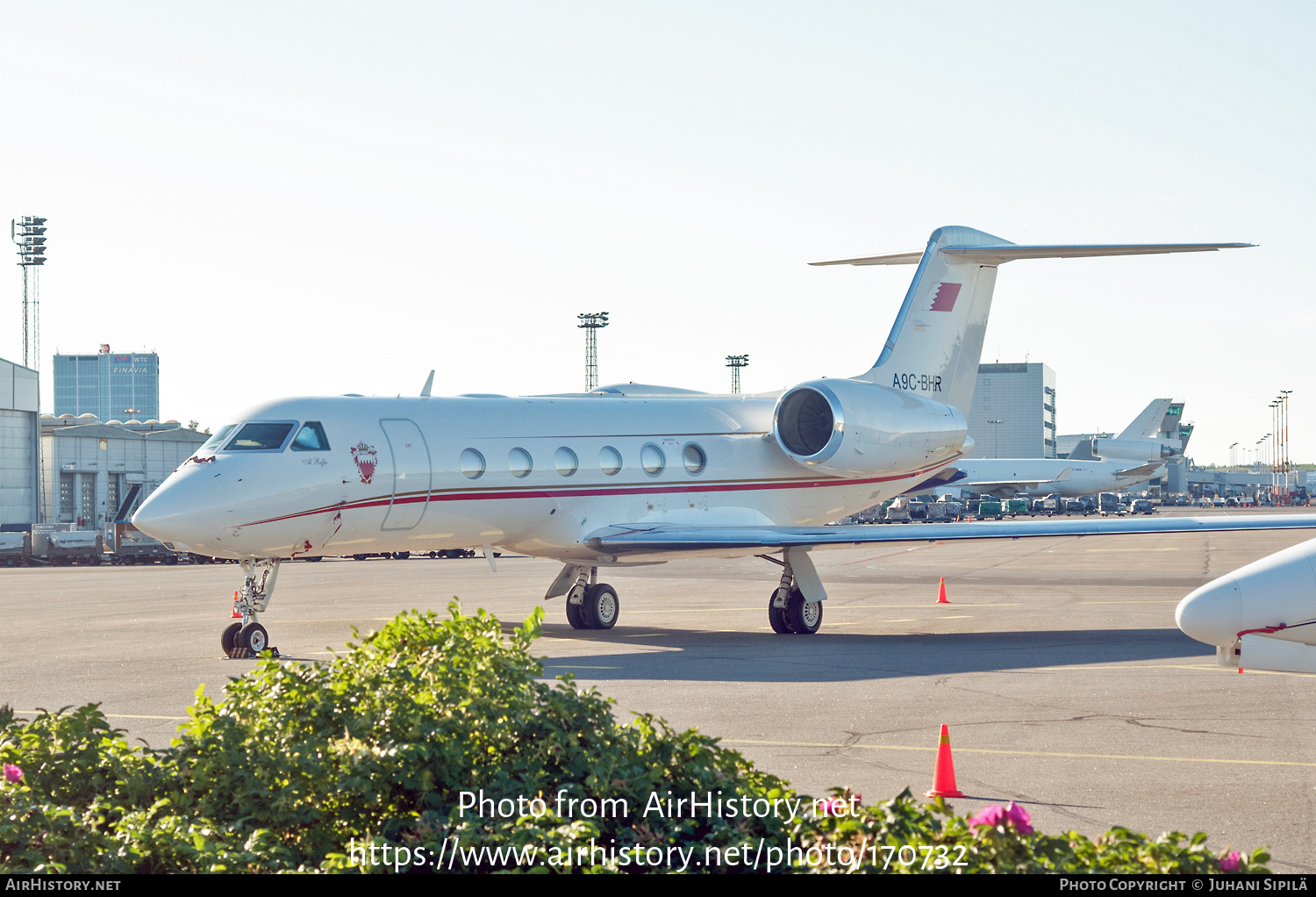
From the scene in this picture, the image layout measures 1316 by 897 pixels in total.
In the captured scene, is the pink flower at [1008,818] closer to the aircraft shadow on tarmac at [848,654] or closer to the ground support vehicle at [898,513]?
the aircraft shadow on tarmac at [848,654]

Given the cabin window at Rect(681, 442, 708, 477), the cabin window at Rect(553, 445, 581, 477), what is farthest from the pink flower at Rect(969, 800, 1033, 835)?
the cabin window at Rect(681, 442, 708, 477)

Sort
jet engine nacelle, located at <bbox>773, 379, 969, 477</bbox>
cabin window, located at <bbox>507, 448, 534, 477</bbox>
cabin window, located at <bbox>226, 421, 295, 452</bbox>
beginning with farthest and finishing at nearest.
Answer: jet engine nacelle, located at <bbox>773, 379, 969, 477</bbox>
cabin window, located at <bbox>507, 448, 534, 477</bbox>
cabin window, located at <bbox>226, 421, 295, 452</bbox>

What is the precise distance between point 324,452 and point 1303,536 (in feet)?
128

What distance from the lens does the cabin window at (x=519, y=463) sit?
1789cm

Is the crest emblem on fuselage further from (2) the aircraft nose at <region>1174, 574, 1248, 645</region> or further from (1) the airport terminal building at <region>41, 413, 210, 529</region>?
(1) the airport terminal building at <region>41, 413, 210, 529</region>

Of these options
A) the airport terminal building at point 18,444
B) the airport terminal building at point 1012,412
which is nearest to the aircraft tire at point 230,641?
the airport terminal building at point 18,444

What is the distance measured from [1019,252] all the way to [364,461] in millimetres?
11819

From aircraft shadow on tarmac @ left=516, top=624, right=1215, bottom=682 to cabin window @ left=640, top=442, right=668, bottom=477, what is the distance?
7.90ft

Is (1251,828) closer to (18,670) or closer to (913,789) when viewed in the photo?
(913,789)

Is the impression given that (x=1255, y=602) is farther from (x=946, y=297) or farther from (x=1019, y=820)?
(x=946, y=297)

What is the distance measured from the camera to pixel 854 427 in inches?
790

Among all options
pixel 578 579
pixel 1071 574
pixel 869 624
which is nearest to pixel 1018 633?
pixel 869 624

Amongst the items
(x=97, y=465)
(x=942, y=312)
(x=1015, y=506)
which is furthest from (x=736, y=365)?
(x=942, y=312)

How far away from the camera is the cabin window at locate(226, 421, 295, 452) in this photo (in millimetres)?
15992
